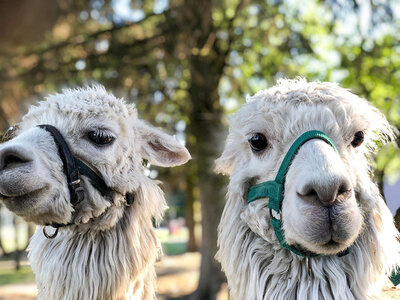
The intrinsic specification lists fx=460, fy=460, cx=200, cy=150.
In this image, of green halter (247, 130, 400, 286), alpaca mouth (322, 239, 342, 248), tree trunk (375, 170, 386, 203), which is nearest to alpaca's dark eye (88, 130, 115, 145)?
green halter (247, 130, 400, 286)

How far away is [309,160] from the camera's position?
1924mm

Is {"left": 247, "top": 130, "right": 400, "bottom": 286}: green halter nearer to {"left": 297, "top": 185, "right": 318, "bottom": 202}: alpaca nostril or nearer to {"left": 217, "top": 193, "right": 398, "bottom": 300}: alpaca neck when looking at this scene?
{"left": 217, "top": 193, "right": 398, "bottom": 300}: alpaca neck

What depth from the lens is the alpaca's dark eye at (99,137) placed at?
2.75 metres

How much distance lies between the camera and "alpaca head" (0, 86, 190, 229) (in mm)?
2354

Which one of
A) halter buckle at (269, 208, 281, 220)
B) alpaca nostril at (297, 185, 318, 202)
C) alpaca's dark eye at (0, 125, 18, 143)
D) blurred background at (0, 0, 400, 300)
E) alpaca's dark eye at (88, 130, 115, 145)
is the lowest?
halter buckle at (269, 208, 281, 220)

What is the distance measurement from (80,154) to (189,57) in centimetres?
607

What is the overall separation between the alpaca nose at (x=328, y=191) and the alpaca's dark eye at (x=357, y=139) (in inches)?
15.0

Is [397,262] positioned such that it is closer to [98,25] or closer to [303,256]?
[303,256]

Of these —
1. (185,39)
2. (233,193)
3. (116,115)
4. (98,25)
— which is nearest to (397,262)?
(233,193)

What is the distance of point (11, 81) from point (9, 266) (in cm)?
1076

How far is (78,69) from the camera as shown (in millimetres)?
8766

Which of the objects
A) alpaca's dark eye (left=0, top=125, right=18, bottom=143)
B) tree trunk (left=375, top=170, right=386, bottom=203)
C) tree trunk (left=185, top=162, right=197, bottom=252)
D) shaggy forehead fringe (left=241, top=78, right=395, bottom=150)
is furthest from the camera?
tree trunk (left=185, top=162, right=197, bottom=252)

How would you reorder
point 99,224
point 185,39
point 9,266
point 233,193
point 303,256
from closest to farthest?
1. point 303,256
2. point 233,193
3. point 99,224
4. point 185,39
5. point 9,266

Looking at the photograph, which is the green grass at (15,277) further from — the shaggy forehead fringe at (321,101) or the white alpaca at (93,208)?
the shaggy forehead fringe at (321,101)
